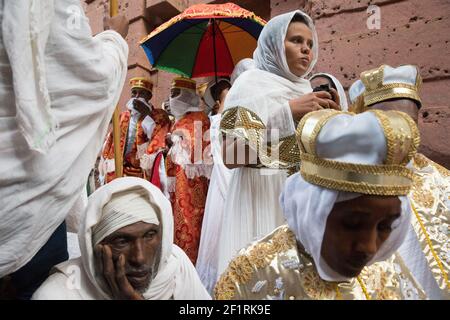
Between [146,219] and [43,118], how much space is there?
51 cm

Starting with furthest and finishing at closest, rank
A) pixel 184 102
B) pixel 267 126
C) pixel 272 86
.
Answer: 1. pixel 184 102
2. pixel 272 86
3. pixel 267 126

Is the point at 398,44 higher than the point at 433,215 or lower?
higher

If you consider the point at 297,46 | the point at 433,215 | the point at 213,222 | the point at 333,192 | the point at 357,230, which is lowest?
the point at 213,222

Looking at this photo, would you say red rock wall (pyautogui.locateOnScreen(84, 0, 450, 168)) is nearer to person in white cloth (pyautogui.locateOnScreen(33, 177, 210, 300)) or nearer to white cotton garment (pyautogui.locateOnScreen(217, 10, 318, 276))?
white cotton garment (pyautogui.locateOnScreen(217, 10, 318, 276))

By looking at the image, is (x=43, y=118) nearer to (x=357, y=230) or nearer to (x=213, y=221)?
(x=357, y=230)

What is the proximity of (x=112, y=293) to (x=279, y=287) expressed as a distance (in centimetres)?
58

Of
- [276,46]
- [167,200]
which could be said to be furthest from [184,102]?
[167,200]

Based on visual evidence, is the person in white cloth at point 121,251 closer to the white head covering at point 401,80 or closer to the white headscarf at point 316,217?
the white headscarf at point 316,217

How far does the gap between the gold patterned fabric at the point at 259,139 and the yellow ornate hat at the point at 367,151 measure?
0.88m

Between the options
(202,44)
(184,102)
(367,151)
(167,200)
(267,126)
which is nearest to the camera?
(367,151)

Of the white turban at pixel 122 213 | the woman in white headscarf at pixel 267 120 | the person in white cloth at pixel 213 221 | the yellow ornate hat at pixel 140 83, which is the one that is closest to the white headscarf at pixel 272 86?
the woman in white headscarf at pixel 267 120

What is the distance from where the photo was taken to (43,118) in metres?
1.29

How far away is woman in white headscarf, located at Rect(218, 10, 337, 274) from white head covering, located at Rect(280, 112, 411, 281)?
2.59 ft

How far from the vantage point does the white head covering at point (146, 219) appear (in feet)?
4.41
